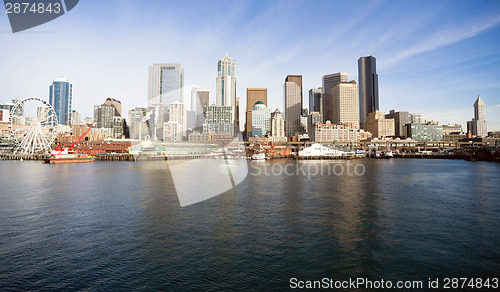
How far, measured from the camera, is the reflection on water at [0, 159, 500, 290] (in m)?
13.3

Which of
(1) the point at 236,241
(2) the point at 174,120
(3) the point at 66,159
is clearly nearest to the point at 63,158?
(3) the point at 66,159

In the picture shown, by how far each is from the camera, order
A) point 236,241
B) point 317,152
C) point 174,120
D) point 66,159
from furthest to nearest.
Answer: point 317,152 < point 174,120 < point 66,159 < point 236,241

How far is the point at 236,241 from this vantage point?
17.6 m

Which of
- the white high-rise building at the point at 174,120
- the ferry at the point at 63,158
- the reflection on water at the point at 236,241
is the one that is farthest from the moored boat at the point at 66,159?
the reflection on water at the point at 236,241

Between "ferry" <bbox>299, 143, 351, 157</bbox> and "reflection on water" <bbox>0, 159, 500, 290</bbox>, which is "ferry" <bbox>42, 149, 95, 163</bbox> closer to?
"reflection on water" <bbox>0, 159, 500, 290</bbox>

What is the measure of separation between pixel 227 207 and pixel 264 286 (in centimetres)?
1546

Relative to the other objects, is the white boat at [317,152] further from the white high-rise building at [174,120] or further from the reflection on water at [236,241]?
the reflection on water at [236,241]

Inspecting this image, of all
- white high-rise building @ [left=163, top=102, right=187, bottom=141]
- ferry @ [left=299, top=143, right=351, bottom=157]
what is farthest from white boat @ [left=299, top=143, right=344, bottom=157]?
white high-rise building @ [left=163, top=102, right=187, bottom=141]

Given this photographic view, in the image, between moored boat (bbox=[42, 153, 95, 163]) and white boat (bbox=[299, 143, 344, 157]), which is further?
white boat (bbox=[299, 143, 344, 157])

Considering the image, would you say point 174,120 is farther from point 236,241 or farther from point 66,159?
point 236,241

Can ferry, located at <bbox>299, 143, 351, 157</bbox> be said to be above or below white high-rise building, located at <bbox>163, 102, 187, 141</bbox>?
below

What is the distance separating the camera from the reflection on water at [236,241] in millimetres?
13312

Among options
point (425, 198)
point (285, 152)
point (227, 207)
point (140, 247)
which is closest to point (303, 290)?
point (140, 247)

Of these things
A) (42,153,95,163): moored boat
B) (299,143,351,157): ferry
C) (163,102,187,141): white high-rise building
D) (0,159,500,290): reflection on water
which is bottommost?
(0,159,500,290): reflection on water
